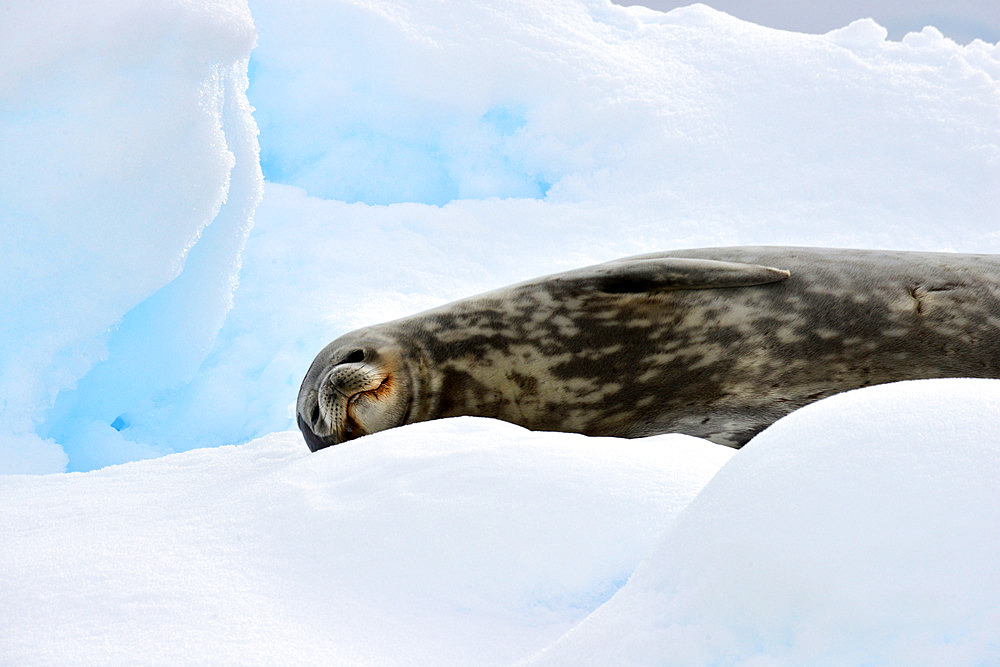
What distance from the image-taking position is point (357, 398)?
2.66m

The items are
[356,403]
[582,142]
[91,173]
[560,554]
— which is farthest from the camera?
[582,142]

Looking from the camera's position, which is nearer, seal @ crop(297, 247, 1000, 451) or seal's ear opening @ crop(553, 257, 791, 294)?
seal @ crop(297, 247, 1000, 451)

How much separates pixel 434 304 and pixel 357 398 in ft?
10.8

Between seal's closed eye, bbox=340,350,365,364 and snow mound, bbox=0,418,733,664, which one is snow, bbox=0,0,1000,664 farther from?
seal's closed eye, bbox=340,350,365,364

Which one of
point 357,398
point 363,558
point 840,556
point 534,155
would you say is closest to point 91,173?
point 357,398

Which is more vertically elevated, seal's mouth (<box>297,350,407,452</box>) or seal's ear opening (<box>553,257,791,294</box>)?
seal's ear opening (<box>553,257,791,294</box>)

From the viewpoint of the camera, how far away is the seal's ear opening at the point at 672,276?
2.68 m

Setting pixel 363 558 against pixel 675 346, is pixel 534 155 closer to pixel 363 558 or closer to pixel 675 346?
pixel 675 346

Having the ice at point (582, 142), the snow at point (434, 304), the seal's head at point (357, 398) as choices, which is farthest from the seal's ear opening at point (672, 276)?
the ice at point (582, 142)

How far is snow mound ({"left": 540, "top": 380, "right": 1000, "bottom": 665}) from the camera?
68 cm

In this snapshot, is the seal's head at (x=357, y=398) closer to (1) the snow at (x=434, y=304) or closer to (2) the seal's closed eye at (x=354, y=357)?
(2) the seal's closed eye at (x=354, y=357)

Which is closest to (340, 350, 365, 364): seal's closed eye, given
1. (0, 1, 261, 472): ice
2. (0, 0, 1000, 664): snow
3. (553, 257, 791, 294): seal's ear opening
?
(0, 0, 1000, 664): snow

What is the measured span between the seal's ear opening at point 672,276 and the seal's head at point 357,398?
2.07 feet

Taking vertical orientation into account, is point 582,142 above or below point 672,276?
above
